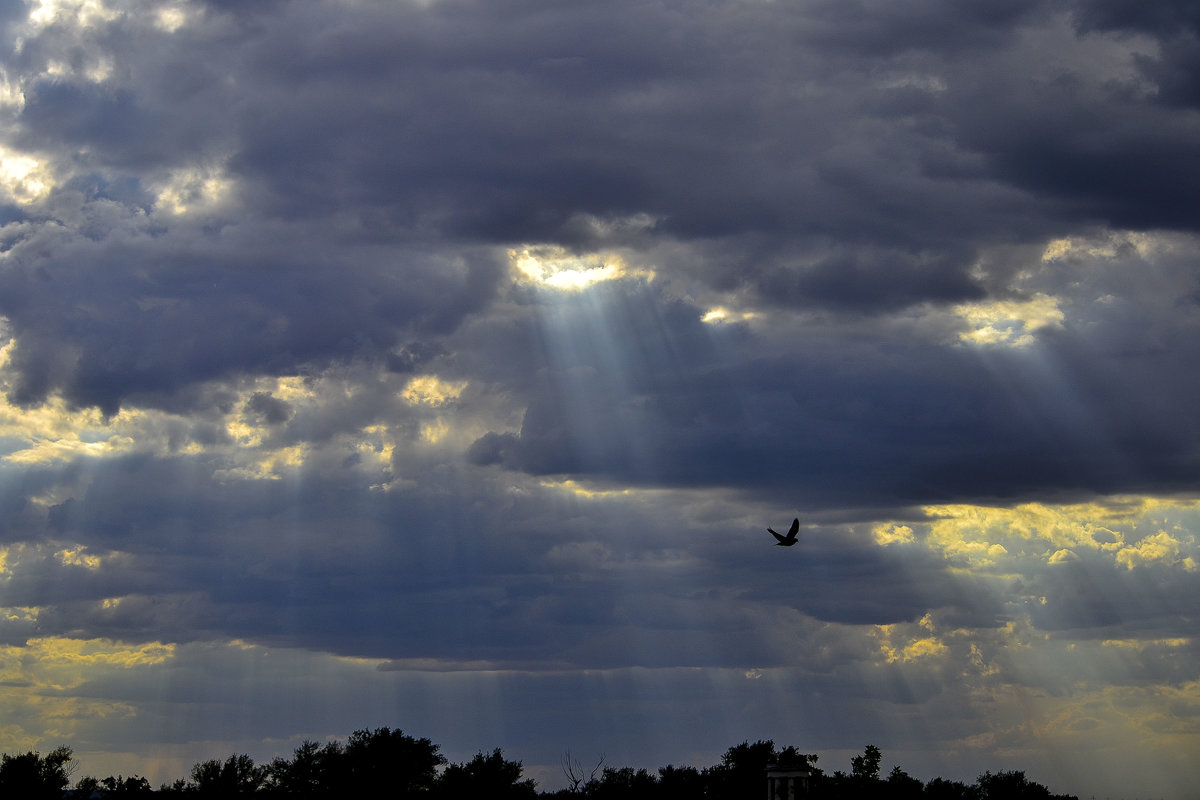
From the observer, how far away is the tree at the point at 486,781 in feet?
527

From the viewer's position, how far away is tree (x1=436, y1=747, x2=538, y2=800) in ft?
527

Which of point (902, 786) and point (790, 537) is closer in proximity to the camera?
point (790, 537)

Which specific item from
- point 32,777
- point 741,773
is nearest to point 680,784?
point 741,773

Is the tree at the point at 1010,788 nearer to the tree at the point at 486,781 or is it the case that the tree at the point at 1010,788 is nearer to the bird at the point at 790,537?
the tree at the point at 486,781

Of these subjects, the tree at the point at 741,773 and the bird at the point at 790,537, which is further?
the tree at the point at 741,773

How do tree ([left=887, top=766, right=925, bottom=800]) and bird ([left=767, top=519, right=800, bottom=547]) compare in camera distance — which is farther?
tree ([left=887, top=766, right=925, bottom=800])

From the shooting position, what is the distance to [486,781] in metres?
163

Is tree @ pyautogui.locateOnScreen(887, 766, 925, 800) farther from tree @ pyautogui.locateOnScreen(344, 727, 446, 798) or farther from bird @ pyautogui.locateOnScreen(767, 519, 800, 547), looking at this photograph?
bird @ pyautogui.locateOnScreen(767, 519, 800, 547)

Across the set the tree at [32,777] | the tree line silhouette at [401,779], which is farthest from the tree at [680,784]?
the tree at [32,777]

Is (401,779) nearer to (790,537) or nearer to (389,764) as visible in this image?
(389,764)

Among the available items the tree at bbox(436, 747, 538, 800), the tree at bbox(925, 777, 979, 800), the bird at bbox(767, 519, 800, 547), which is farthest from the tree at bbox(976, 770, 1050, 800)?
the bird at bbox(767, 519, 800, 547)

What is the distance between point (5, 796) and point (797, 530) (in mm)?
132677

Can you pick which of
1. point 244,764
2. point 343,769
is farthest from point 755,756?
point 244,764

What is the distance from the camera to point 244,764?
161750 millimetres
